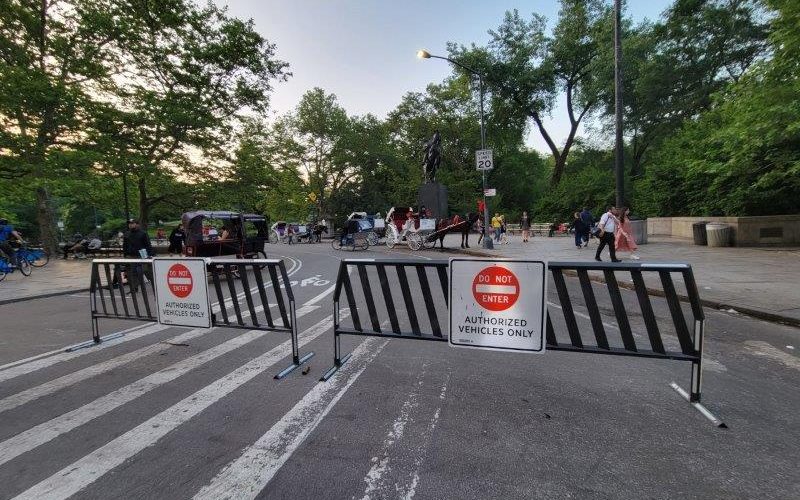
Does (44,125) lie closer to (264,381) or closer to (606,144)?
(264,381)

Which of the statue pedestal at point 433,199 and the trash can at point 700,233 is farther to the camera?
the statue pedestal at point 433,199

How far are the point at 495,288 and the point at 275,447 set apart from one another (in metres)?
2.33

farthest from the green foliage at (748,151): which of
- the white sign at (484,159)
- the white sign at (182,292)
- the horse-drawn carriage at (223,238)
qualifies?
the horse-drawn carriage at (223,238)

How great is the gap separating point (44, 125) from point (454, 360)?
18239 mm

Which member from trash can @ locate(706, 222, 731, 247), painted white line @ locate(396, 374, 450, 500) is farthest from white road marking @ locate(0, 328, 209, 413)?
trash can @ locate(706, 222, 731, 247)

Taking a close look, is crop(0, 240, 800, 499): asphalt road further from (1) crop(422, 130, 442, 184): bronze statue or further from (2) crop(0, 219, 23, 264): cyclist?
(1) crop(422, 130, 442, 184): bronze statue

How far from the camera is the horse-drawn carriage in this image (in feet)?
39.9

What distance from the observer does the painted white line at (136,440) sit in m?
2.44

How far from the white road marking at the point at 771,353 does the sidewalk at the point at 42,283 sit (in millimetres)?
14283

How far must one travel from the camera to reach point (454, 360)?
4.61 m

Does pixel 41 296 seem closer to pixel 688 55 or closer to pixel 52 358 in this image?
pixel 52 358

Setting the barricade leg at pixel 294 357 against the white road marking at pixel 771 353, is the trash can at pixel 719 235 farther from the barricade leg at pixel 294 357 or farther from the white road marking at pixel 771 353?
the barricade leg at pixel 294 357

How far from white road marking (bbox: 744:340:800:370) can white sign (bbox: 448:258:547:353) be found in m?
3.11

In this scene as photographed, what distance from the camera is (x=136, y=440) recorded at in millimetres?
2963
